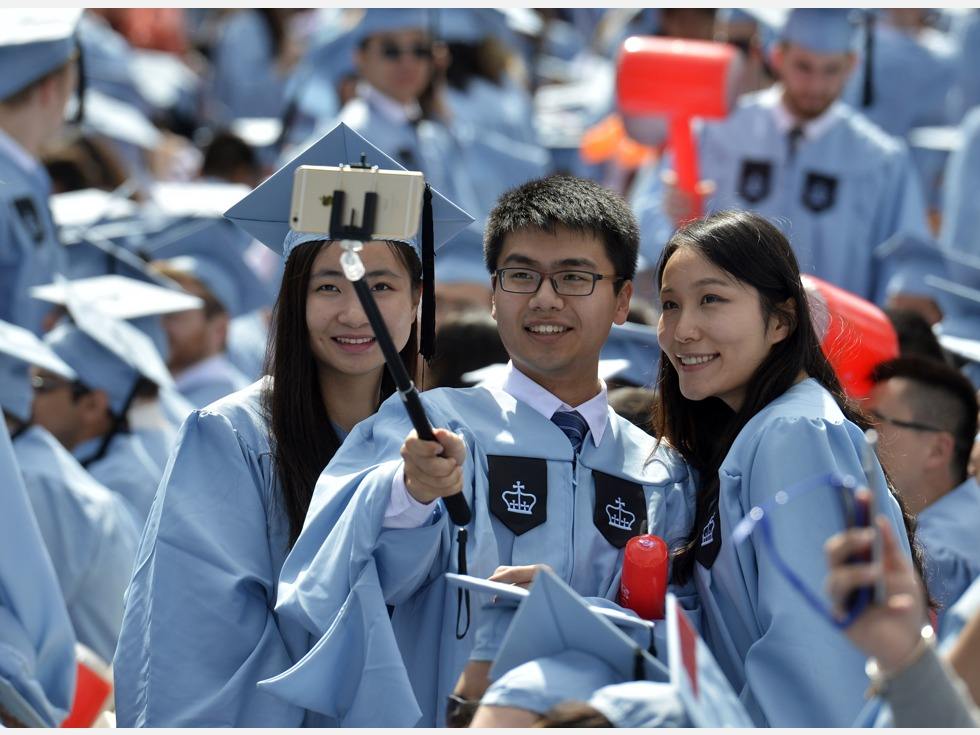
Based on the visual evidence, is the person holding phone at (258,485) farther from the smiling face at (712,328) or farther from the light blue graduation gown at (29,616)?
the smiling face at (712,328)

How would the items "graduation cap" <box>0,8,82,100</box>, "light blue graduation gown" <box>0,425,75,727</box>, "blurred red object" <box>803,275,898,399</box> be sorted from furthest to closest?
1. "graduation cap" <box>0,8,82,100</box>
2. "blurred red object" <box>803,275,898,399</box>
3. "light blue graduation gown" <box>0,425,75,727</box>

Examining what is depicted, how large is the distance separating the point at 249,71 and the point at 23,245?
252 inches

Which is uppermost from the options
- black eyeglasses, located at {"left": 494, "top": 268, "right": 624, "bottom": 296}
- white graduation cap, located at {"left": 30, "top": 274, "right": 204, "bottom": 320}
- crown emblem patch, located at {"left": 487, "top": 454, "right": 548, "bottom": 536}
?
black eyeglasses, located at {"left": 494, "top": 268, "right": 624, "bottom": 296}

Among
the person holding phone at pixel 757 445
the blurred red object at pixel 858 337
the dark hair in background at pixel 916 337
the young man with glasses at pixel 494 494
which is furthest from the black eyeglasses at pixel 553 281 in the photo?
the dark hair in background at pixel 916 337

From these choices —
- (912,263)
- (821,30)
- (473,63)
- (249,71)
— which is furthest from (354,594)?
(249,71)

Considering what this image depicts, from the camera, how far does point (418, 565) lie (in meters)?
3.26

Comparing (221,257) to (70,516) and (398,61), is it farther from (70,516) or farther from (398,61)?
(70,516)

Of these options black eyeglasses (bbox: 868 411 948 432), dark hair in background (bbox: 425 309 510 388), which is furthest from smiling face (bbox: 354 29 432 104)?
black eyeglasses (bbox: 868 411 948 432)

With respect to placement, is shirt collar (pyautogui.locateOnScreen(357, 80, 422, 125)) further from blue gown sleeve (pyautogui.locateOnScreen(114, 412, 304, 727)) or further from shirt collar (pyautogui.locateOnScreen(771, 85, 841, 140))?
blue gown sleeve (pyautogui.locateOnScreen(114, 412, 304, 727))

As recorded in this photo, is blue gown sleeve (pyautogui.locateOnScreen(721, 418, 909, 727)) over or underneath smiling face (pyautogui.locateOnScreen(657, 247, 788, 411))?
underneath

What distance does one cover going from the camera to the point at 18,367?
197 inches

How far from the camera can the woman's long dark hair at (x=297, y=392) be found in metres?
3.72

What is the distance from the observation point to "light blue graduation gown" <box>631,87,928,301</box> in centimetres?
673

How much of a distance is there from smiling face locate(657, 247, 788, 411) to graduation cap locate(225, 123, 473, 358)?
1.86 feet
